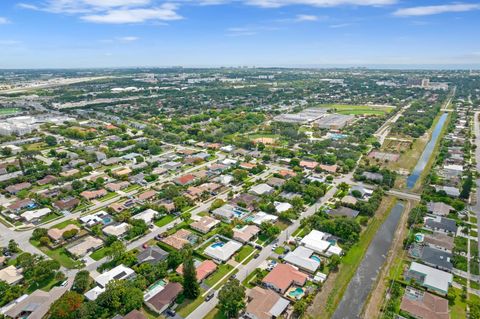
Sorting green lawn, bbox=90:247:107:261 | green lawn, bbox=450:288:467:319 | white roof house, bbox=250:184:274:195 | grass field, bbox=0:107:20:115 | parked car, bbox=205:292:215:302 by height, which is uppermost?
grass field, bbox=0:107:20:115

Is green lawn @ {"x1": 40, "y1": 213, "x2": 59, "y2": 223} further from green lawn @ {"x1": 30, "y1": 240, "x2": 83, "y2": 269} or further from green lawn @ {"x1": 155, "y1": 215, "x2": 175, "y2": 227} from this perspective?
green lawn @ {"x1": 155, "y1": 215, "x2": 175, "y2": 227}

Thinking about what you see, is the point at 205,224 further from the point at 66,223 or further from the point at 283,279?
the point at 66,223

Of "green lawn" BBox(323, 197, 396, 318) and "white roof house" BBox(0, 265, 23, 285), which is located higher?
"white roof house" BBox(0, 265, 23, 285)

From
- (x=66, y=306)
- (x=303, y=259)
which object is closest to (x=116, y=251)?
(x=66, y=306)

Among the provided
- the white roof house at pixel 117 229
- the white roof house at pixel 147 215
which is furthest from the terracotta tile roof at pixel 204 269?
the white roof house at pixel 147 215

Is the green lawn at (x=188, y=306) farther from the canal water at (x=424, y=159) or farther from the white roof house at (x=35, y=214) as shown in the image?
the canal water at (x=424, y=159)

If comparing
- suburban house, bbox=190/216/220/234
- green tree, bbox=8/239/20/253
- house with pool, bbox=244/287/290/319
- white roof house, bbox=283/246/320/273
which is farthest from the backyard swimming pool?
green tree, bbox=8/239/20/253
